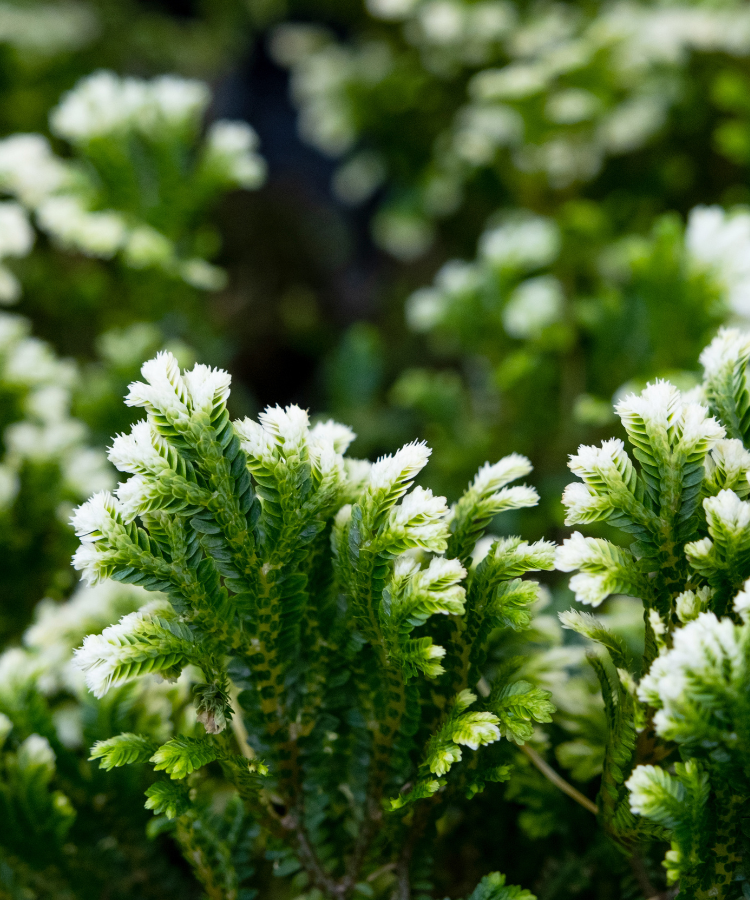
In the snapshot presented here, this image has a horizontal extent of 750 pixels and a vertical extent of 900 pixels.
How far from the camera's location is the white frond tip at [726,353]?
0.92 m

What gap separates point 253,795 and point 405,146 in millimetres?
2112

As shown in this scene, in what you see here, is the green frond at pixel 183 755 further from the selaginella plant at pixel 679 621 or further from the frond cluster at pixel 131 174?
the frond cluster at pixel 131 174

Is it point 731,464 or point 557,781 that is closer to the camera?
point 731,464

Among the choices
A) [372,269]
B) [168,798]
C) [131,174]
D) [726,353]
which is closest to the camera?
[168,798]

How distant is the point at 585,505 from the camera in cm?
81

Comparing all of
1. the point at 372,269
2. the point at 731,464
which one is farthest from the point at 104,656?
the point at 372,269

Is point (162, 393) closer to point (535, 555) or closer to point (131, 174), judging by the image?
point (535, 555)

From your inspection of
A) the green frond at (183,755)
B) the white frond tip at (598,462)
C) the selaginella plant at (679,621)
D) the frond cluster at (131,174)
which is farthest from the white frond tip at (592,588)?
the frond cluster at (131,174)

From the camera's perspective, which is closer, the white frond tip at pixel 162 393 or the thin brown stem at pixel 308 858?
the white frond tip at pixel 162 393

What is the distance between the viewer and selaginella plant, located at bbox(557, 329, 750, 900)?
2.30 feet

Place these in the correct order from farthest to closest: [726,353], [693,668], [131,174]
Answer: [131,174], [726,353], [693,668]

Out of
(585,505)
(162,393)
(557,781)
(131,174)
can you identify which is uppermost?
(131,174)

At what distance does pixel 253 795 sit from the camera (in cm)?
87

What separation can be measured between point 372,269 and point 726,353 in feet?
7.65
